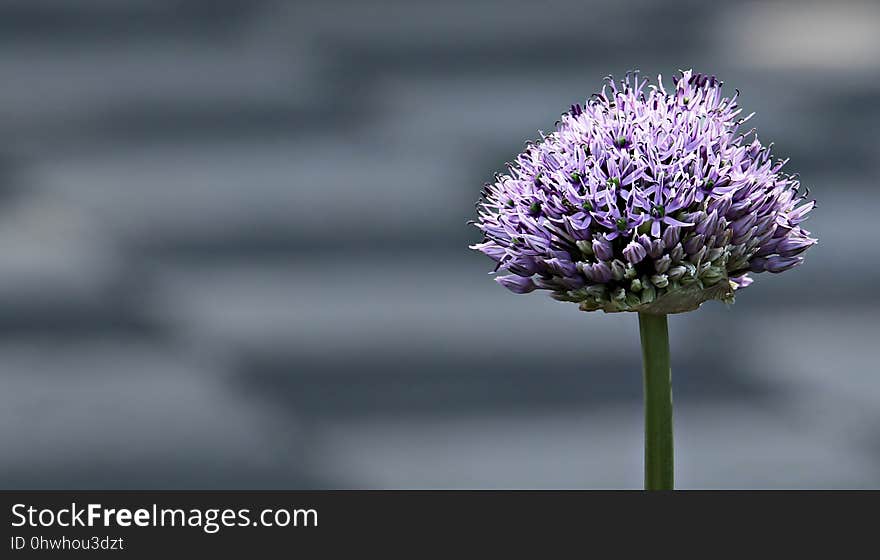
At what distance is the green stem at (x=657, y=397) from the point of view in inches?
33.2

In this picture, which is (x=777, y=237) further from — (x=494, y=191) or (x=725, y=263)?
(x=494, y=191)

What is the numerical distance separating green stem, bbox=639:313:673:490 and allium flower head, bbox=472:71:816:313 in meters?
0.02

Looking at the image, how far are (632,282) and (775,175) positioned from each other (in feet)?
0.53

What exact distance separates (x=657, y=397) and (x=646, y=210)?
16 cm

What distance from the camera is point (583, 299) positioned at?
838 mm

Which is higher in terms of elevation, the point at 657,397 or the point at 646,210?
the point at 646,210

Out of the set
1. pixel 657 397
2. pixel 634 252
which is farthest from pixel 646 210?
pixel 657 397

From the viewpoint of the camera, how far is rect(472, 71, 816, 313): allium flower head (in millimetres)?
792

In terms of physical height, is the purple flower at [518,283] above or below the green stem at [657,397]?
above

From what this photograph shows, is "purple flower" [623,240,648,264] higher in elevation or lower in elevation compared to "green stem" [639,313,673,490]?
higher

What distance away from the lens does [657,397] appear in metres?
0.85

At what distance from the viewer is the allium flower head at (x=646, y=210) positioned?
79cm

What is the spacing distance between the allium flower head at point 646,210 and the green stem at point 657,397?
0.07 ft

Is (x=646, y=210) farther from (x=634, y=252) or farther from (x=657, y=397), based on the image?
(x=657, y=397)
